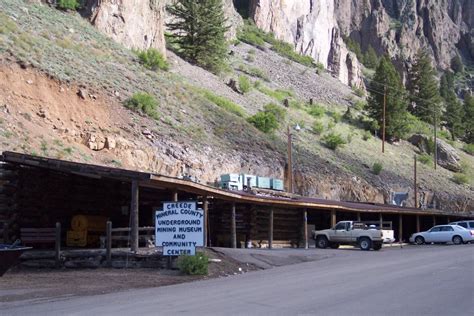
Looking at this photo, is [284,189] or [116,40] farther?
[116,40]

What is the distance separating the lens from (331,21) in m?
114

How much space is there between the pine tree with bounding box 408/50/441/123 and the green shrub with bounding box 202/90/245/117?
4527cm

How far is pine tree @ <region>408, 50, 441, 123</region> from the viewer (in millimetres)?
92625

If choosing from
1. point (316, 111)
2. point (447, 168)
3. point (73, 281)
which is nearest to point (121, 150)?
point (73, 281)

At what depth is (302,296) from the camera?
13766 millimetres

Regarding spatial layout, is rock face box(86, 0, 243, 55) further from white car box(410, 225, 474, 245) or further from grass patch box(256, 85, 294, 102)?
white car box(410, 225, 474, 245)

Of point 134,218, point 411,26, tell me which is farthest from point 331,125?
point 411,26

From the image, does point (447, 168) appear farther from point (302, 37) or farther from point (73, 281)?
point (73, 281)

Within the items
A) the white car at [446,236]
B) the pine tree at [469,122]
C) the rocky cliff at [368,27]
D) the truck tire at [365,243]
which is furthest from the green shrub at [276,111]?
the rocky cliff at [368,27]

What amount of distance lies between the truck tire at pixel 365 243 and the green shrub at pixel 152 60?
23.2 metres

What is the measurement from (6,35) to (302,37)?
243 ft

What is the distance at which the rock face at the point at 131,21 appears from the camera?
5138 cm

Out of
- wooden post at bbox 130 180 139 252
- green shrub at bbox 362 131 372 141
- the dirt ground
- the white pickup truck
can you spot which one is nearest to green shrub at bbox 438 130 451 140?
green shrub at bbox 362 131 372 141

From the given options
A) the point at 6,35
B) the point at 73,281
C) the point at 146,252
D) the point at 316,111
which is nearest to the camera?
the point at 73,281
